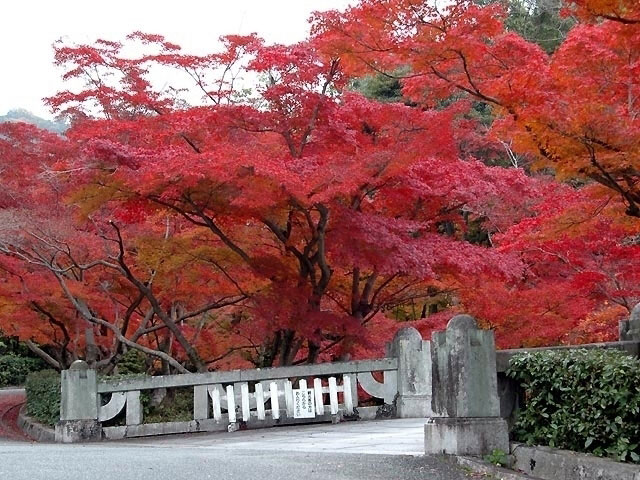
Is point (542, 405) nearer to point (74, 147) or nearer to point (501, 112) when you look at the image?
point (501, 112)

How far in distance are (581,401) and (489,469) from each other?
3.87 feet

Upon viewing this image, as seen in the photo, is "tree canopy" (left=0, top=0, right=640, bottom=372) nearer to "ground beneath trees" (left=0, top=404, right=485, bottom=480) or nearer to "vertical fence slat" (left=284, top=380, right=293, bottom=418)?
"vertical fence slat" (left=284, top=380, right=293, bottom=418)

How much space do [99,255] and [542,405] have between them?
429 inches

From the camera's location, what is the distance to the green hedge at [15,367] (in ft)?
115

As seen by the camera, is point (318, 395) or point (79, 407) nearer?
point (79, 407)

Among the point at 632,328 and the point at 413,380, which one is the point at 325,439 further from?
the point at 632,328

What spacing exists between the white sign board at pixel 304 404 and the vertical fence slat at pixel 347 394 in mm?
616

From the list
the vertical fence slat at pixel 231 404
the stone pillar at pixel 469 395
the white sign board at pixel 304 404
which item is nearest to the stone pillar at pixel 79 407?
the vertical fence slat at pixel 231 404

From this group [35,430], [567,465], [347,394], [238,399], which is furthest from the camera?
[35,430]

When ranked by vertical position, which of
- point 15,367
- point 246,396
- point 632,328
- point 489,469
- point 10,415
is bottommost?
point 10,415

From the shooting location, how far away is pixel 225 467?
7.42 m

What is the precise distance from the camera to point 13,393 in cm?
2986

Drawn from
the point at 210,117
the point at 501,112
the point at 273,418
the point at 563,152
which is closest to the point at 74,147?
the point at 210,117

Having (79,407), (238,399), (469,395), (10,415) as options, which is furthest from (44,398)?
(469,395)
